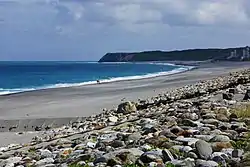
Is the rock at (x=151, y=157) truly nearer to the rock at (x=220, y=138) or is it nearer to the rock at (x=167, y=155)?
the rock at (x=167, y=155)

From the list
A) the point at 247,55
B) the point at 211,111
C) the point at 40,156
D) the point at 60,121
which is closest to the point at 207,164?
the point at 40,156

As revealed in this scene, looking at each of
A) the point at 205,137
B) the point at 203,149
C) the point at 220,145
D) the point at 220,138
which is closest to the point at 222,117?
the point at 205,137

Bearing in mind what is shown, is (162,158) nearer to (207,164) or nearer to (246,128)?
(207,164)

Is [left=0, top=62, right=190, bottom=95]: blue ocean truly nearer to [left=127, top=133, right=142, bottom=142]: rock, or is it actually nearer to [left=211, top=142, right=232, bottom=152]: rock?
[left=127, top=133, right=142, bottom=142]: rock

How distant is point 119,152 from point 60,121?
14769 millimetres

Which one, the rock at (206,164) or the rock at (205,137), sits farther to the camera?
the rock at (205,137)

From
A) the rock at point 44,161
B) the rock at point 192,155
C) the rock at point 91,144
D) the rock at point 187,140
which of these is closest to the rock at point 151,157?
the rock at point 192,155

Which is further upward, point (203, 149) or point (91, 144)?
point (203, 149)

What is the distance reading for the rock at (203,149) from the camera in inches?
245

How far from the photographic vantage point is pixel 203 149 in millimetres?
6336

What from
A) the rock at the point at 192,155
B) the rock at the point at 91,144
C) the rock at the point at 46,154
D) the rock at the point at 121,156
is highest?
the rock at the point at 192,155

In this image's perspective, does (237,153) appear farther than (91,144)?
No

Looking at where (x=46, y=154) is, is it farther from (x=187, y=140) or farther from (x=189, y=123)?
(x=189, y=123)

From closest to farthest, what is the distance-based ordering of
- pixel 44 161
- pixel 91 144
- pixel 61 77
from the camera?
1. pixel 44 161
2. pixel 91 144
3. pixel 61 77
